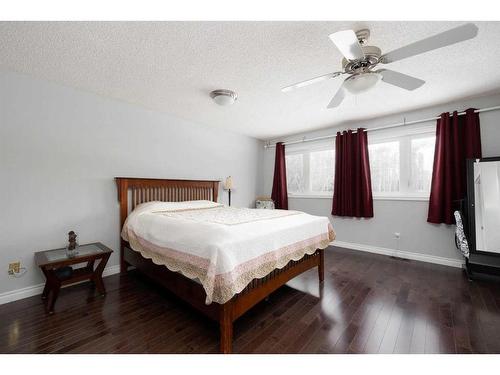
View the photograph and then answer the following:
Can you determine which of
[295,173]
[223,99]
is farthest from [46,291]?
[295,173]

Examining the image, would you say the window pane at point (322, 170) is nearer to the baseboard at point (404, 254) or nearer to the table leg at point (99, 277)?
the baseboard at point (404, 254)

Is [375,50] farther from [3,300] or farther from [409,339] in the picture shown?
[3,300]

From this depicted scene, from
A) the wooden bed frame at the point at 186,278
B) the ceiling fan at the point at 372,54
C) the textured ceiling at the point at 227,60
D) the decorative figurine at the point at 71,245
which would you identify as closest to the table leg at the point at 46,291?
the decorative figurine at the point at 71,245

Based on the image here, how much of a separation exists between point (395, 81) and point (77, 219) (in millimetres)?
3535

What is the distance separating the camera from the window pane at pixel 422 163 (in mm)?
3283

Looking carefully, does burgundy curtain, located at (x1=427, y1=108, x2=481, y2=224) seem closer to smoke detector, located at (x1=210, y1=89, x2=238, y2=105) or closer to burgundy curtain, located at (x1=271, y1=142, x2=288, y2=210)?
burgundy curtain, located at (x1=271, y1=142, x2=288, y2=210)

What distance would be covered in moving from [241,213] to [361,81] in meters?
1.80

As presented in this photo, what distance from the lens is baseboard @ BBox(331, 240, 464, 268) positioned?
3.04 metres

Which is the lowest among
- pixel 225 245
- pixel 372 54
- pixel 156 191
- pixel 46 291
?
pixel 46 291

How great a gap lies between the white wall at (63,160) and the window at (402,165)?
348 centimetres

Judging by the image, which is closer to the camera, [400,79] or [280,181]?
[400,79]

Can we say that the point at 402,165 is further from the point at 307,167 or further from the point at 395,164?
the point at 307,167

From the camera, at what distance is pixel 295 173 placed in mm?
4836
